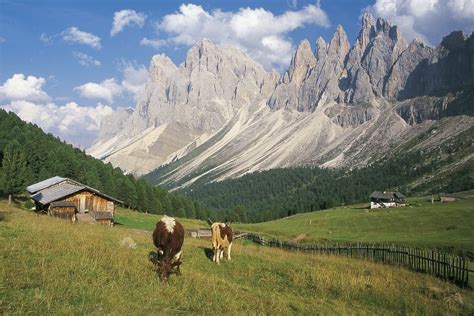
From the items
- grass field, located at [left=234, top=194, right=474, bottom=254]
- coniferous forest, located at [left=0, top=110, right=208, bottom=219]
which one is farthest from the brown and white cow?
coniferous forest, located at [left=0, top=110, right=208, bottom=219]

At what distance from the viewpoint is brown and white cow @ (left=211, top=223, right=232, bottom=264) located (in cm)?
2386

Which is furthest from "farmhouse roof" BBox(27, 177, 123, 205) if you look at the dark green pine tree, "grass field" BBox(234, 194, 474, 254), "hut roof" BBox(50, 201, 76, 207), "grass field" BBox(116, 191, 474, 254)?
"grass field" BBox(234, 194, 474, 254)

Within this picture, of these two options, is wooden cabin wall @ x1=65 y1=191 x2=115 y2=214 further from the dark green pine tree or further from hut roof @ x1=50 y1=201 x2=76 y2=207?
the dark green pine tree

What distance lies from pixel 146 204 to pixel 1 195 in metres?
49.7

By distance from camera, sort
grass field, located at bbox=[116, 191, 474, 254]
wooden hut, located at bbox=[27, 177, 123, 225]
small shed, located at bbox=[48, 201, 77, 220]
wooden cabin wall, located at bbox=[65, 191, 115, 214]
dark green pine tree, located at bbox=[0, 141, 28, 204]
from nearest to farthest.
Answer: small shed, located at bbox=[48, 201, 77, 220], wooden hut, located at bbox=[27, 177, 123, 225], dark green pine tree, located at bbox=[0, 141, 28, 204], wooden cabin wall, located at bbox=[65, 191, 115, 214], grass field, located at bbox=[116, 191, 474, 254]

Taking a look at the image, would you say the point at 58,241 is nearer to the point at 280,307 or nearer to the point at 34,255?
the point at 34,255

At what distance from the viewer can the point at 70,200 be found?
63.6 m

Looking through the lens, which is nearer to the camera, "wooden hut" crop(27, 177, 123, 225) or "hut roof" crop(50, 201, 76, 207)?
"hut roof" crop(50, 201, 76, 207)

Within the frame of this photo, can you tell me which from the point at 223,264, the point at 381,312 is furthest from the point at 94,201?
the point at 381,312

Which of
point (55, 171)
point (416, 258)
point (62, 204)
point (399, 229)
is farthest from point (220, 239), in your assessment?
point (55, 171)

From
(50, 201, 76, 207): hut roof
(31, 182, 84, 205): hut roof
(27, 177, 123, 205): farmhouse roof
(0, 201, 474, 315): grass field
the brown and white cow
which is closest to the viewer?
(0, 201, 474, 315): grass field

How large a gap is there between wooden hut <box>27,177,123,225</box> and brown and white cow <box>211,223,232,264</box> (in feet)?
136

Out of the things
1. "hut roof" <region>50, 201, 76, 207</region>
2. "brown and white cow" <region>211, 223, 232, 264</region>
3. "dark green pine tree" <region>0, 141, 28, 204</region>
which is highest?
"dark green pine tree" <region>0, 141, 28, 204</region>

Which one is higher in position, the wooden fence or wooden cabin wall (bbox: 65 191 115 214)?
wooden cabin wall (bbox: 65 191 115 214)
